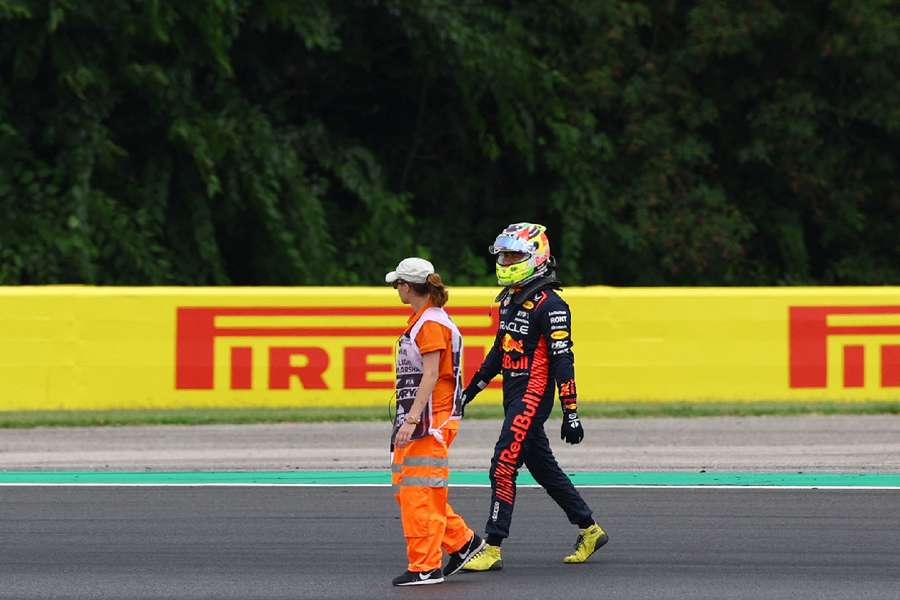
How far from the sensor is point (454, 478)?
11781 millimetres

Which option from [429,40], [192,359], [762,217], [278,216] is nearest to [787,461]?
[192,359]

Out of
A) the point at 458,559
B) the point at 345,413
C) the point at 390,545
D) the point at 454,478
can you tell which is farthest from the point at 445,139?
the point at 458,559

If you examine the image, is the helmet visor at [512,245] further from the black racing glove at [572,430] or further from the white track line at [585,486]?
the white track line at [585,486]

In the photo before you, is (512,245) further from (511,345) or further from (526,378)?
(526,378)

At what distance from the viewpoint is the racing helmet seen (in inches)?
321

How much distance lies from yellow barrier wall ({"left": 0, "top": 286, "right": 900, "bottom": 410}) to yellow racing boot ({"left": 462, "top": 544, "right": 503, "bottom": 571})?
7.70 metres

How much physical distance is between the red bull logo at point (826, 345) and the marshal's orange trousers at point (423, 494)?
930cm

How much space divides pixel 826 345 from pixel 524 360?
28.9ft

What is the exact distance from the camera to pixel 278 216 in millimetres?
22969

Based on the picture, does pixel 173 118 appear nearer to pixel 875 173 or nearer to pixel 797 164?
pixel 797 164

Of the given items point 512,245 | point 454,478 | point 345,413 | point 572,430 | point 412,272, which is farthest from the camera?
point 345,413

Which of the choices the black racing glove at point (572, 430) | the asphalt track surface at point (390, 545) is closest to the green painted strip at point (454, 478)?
the asphalt track surface at point (390, 545)

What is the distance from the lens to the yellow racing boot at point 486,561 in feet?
27.1

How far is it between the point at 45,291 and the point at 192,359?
156 cm
